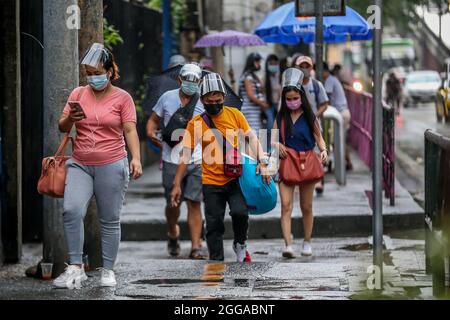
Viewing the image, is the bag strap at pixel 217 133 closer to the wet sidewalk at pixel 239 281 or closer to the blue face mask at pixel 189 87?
the wet sidewalk at pixel 239 281

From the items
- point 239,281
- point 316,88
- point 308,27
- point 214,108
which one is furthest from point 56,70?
point 308,27

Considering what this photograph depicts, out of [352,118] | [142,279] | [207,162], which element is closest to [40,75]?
[207,162]

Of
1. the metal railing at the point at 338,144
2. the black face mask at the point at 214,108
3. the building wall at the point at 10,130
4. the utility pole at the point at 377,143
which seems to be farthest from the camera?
the metal railing at the point at 338,144

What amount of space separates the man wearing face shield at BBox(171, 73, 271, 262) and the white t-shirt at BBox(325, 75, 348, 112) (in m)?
8.23

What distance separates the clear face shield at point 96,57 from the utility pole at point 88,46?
1.08m

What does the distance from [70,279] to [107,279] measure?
0.29 m

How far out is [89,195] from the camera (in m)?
9.68

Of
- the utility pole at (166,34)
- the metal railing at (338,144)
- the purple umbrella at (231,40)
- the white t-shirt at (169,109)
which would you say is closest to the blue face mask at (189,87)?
the white t-shirt at (169,109)

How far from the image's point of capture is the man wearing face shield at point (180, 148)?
12156 millimetres

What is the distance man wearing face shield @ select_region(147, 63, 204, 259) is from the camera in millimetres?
12156

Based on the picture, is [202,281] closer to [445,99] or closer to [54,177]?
[54,177]

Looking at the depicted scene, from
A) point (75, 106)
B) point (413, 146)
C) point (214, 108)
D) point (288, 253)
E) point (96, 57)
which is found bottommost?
point (413, 146)

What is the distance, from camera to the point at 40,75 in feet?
41.4

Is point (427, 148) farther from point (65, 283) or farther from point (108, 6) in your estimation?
point (108, 6)
